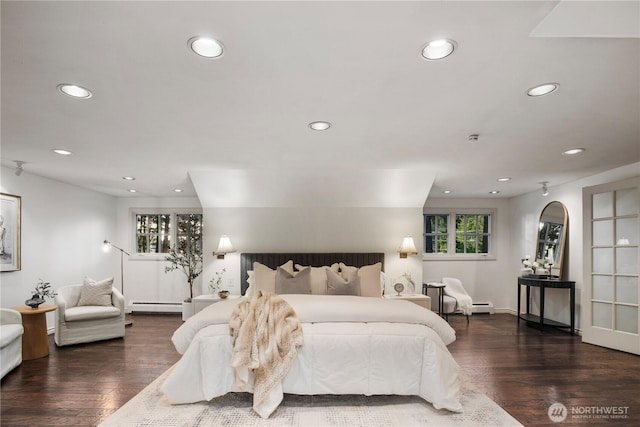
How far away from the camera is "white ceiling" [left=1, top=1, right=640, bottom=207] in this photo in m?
1.53

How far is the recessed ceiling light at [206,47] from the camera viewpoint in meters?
1.72

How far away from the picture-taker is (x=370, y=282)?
190 inches

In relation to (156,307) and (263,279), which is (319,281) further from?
(156,307)

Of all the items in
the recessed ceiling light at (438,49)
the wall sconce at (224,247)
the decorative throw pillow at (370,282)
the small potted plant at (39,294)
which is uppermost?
the recessed ceiling light at (438,49)

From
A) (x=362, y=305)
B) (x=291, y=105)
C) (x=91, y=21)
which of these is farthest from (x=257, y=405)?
(x=91, y=21)

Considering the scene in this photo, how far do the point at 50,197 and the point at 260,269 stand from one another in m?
3.36

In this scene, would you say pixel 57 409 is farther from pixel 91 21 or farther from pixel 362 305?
pixel 91 21

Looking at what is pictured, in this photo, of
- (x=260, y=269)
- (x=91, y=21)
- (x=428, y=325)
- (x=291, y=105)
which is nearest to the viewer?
(x=91, y=21)

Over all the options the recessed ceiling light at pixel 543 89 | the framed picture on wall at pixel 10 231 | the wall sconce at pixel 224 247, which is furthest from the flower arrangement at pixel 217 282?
the recessed ceiling light at pixel 543 89

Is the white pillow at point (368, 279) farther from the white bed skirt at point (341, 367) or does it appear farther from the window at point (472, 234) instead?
the window at point (472, 234)

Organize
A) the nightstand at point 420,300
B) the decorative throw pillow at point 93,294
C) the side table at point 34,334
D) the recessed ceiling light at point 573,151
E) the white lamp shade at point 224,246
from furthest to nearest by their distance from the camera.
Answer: the white lamp shade at point 224,246
the nightstand at point 420,300
the decorative throw pillow at point 93,294
the side table at point 34,334
the recessed ceiling light at point 573,151

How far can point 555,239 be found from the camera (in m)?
5.86

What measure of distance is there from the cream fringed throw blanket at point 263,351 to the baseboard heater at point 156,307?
14.7ft

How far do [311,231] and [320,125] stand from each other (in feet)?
9.97
